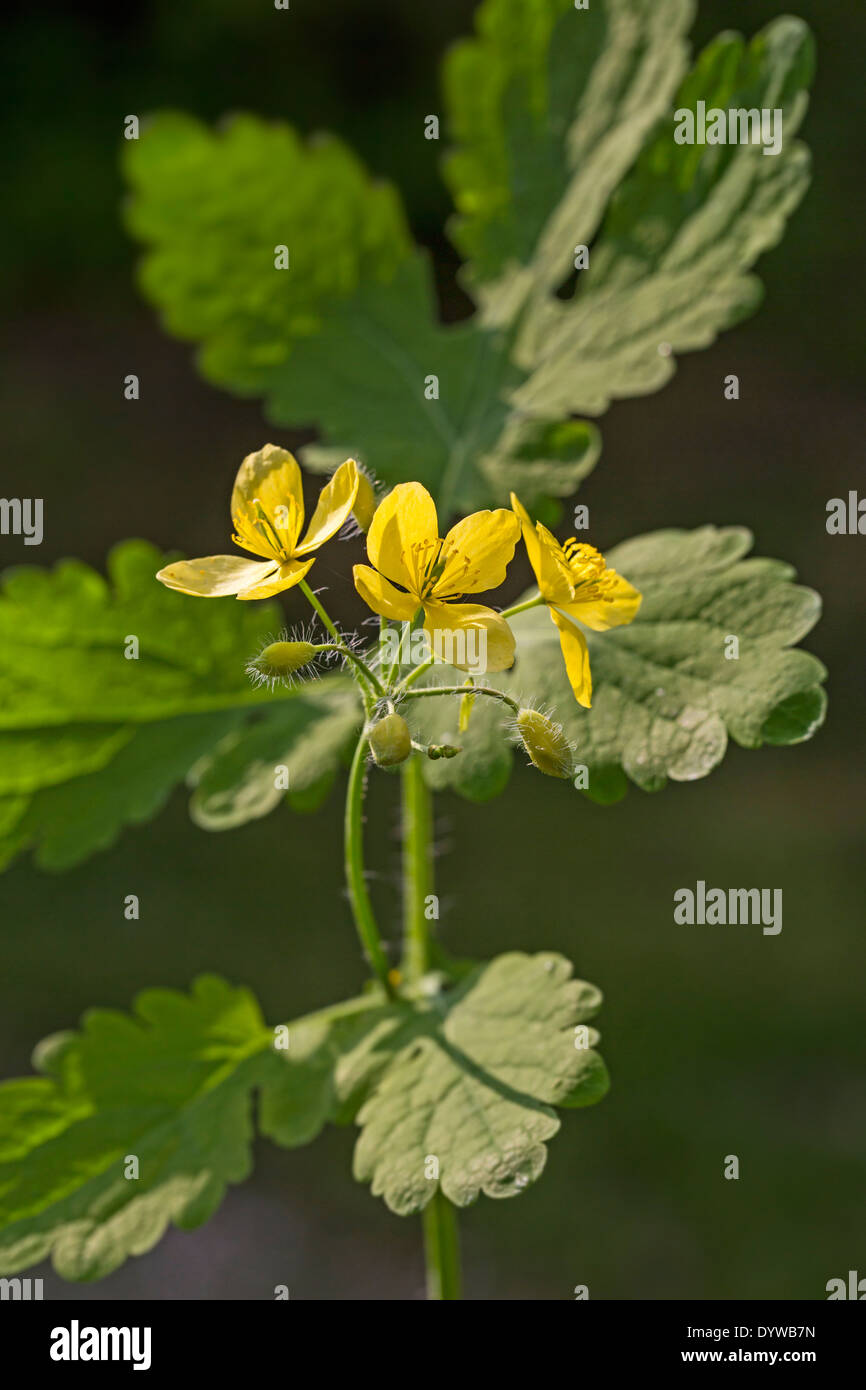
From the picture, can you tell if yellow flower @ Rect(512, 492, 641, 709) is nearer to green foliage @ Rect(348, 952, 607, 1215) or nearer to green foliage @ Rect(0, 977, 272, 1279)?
green foliage @ Rect(348, 952, 607, 1215)

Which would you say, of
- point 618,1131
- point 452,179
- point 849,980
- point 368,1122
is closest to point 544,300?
point 452,179

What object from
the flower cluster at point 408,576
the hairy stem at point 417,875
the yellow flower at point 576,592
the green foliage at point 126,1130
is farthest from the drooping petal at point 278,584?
the green foliage at point 126,1130

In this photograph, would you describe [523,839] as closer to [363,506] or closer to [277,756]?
[277,756]

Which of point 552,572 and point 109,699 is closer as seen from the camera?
point 552,572

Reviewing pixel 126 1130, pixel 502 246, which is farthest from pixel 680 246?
pixel 126 1130

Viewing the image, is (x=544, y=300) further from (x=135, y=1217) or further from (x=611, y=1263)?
(x=611, y=1263)

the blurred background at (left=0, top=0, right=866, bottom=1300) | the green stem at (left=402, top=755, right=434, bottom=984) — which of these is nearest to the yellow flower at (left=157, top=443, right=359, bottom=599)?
the green stem at (left=402, top=755, right=434, bottom=984)
